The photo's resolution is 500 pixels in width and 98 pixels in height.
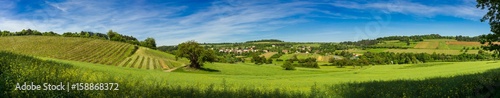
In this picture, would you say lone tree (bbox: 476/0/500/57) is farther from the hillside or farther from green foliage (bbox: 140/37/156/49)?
green foliage (bbox: 140/37/156/49)

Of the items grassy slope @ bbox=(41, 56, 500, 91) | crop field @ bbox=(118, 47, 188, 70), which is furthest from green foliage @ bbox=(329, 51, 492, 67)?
crop field @ bbox=(118, 47, 188, 70)

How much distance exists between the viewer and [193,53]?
78375mm

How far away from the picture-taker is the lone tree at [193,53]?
77.1 m

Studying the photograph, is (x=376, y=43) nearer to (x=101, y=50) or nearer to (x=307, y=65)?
(x=307, y=65)

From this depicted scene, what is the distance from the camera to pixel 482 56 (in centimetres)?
8662

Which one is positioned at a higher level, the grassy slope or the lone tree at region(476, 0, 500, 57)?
the lone tree at region(476, 0, 500, 57)

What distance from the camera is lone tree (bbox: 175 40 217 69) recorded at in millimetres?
77062

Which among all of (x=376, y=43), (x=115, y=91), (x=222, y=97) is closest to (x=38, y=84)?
(x=115, y=91)

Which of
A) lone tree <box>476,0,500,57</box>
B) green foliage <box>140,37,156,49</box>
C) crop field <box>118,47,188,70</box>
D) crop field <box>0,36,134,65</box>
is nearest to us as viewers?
lone tree <box>476,0,500,57</box>

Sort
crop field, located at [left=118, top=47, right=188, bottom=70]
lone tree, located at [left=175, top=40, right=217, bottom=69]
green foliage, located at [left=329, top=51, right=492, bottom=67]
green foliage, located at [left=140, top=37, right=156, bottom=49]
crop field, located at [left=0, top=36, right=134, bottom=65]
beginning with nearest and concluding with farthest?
crop field, located at [left=118, top=47, right=188, bottom=70] → lone tree, located at [left=175, top=40, right=217, bottom=69] → crop field, located at [left=0, top=36, right=134, bottom=65] → green foliage, located at [left=329, top=51, right=492, bottom=67] → green foliage, located at [left=140, top=37, right=156, bottom=49]

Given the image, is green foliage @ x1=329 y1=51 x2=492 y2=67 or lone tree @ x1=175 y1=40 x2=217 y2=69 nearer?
lone tree @ x1=175 y1=40 x2=217 y2=69

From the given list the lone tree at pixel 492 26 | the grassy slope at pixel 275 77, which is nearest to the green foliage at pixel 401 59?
the grassy slope at pixel 275 77

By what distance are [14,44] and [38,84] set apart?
9722 cm

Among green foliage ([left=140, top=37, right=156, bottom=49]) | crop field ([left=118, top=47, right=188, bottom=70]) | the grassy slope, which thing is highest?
green foliage ([left=140, top=37, right=156, bottom=49])
